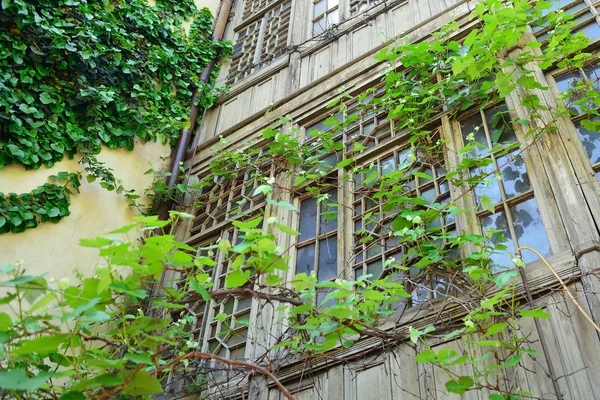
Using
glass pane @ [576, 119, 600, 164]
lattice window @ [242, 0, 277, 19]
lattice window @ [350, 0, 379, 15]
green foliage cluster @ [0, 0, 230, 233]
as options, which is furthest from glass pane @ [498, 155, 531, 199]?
lattice window @ [242, 0, 277, 19]

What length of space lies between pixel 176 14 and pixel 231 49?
2.73 feet

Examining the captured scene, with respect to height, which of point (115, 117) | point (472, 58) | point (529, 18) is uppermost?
point (115, 117)

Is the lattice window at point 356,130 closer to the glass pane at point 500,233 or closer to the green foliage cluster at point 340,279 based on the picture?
the green foliage cluster at point 340,279

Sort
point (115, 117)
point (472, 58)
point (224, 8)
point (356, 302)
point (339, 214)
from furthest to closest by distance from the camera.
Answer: point (224, 8)
point (115, 117)
point (339, 214)
point (472, 58)
point (356, 302)

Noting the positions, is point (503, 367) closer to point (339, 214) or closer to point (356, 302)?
point (356, 302)

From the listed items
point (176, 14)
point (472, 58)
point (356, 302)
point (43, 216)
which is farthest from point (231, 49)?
point (356, 302)

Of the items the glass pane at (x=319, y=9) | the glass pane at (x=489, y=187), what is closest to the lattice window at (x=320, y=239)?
the glass pane at (x=489, y=187)

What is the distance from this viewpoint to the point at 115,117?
5.89 metres

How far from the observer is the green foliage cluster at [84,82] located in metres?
5.08

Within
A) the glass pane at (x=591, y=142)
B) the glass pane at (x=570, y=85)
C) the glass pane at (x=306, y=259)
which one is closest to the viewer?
the glass pane at (x=591, y=142)

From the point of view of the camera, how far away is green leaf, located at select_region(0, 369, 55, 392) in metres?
1.79

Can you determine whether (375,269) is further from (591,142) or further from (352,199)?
(591,142)

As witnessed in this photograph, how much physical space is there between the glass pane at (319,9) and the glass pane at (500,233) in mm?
4269

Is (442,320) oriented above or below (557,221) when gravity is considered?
below
